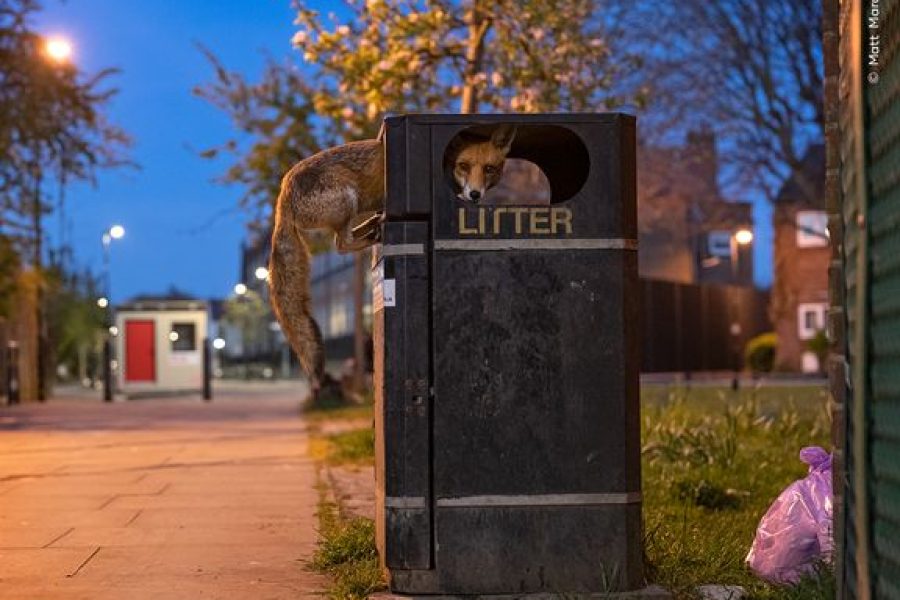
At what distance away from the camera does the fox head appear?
19.4 ft

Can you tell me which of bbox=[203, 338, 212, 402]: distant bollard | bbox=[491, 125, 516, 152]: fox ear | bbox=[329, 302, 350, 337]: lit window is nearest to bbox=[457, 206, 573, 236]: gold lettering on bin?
bbox=[491, 125, 516, 152]: fox ear

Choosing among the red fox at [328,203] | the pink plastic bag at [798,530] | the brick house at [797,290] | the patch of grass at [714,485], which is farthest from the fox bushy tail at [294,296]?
the brick house at [797,290]

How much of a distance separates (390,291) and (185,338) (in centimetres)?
2992

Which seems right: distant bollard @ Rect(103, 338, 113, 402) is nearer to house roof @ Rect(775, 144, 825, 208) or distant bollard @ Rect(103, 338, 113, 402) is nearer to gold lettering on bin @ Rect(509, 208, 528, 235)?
house roof @ Rect(775, 144, 825, 208)

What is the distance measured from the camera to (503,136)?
6.00 m

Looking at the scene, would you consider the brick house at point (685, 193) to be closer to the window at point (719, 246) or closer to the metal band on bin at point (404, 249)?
the window at point (719, 246)

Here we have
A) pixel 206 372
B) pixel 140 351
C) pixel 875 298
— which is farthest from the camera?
pixel 140 351

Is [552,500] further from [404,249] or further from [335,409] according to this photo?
[335,409]

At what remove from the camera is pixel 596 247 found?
5.47 meters

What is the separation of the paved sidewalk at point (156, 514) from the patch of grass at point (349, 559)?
12cm

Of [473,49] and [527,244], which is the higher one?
[473,49]

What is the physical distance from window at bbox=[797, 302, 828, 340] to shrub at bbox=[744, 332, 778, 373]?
3.17ft

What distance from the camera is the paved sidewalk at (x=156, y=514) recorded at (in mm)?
6340

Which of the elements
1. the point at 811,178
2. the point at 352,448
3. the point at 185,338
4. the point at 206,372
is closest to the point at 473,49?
the point at 352,448
